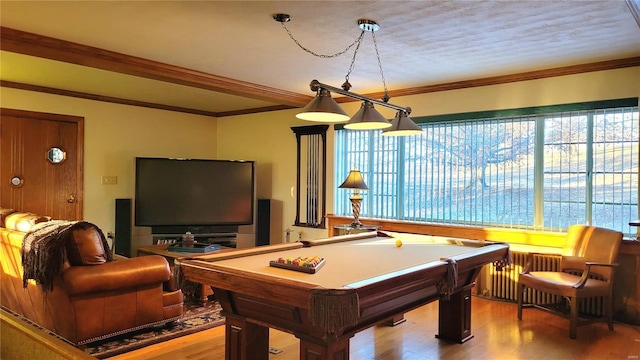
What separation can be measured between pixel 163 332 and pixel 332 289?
221cm

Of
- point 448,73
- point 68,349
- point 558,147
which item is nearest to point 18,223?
point 68,349

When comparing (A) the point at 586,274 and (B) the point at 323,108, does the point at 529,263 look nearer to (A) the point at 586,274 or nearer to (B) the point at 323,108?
(A) the point at 586,274

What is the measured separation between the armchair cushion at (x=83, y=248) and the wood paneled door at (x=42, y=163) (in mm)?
3220

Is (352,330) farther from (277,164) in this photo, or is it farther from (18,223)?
(277,164)

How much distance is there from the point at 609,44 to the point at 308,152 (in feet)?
12.9

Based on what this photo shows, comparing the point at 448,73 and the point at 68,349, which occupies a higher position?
the point at 448,73

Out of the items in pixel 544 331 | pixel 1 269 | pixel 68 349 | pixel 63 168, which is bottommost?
pixel 544 331

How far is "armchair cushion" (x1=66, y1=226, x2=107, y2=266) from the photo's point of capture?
10.9ft

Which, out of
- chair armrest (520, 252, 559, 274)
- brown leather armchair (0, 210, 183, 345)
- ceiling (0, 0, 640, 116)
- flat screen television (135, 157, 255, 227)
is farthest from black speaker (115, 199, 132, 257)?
chair armrest (520, 252, 559, 274)

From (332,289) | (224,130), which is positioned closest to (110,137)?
(224,130)

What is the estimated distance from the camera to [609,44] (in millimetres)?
3775

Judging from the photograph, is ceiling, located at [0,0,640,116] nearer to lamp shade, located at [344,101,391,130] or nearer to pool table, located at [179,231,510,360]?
lamp shade, located at [344,101,391,130]

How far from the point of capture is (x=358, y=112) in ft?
11.1

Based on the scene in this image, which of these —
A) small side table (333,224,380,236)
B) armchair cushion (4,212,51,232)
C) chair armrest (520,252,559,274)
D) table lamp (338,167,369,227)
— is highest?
table lamp (338,167,369,227)
